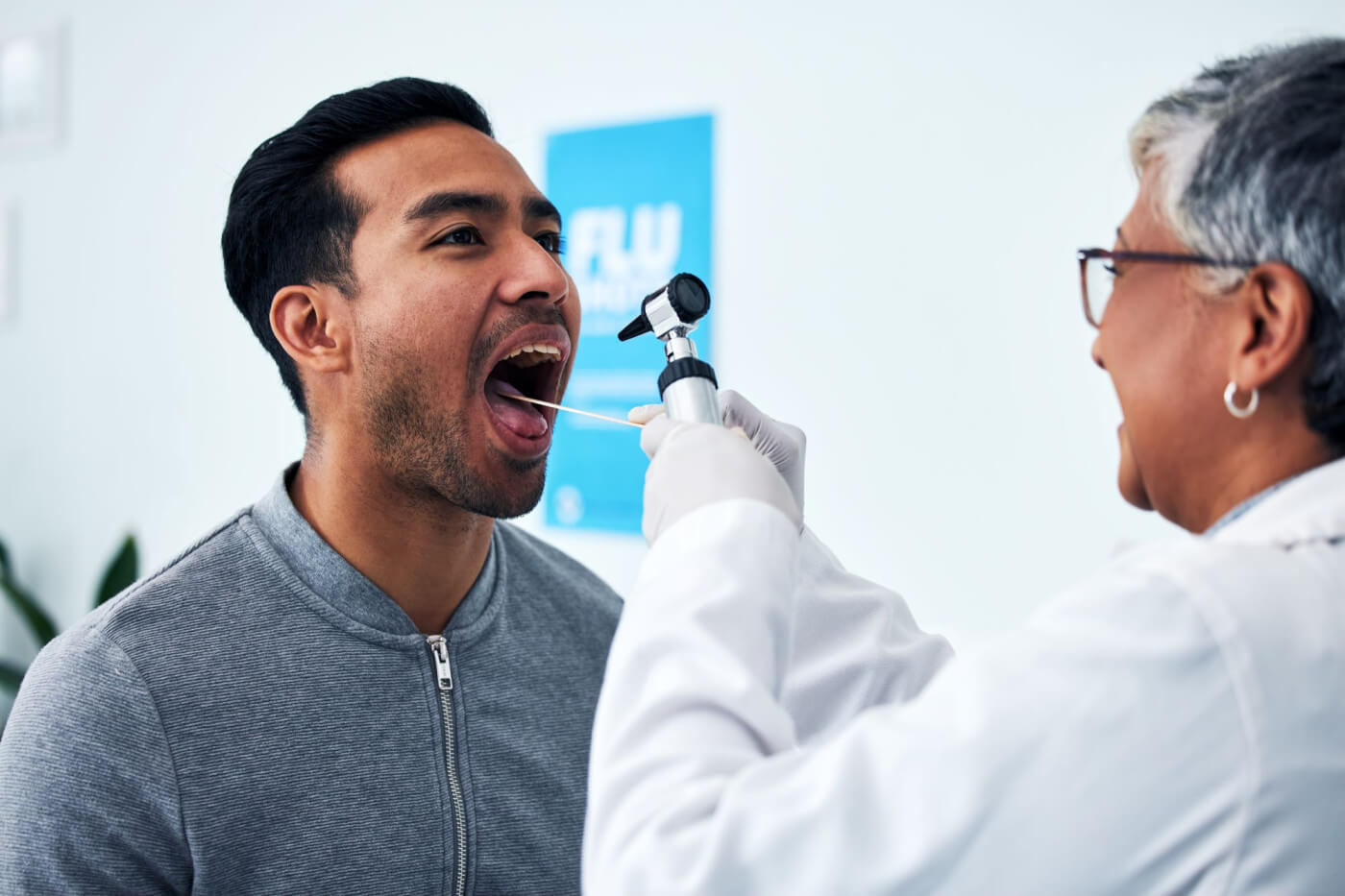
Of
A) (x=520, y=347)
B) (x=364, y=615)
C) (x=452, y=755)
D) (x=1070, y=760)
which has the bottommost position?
(x=452, y=755)

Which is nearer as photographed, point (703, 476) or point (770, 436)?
point (703, 476)

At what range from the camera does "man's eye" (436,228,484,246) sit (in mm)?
1319

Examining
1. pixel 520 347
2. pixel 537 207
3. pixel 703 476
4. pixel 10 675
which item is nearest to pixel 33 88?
pixel 10 675

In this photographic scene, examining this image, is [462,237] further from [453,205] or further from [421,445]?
[421,445]

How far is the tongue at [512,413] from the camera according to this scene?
1.36 m

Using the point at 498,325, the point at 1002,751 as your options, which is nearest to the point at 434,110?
the point at 498,325

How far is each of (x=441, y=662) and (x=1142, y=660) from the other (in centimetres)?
83

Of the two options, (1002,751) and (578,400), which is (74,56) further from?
(1002,751)

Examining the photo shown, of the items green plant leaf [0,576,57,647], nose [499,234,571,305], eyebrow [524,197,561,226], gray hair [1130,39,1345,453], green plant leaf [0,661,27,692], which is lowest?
green plant leaf [0,661,27,692]

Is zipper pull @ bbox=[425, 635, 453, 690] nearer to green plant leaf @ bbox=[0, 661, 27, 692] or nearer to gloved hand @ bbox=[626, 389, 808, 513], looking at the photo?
gloved hand @ bbox=[626, 389, 808, 513]

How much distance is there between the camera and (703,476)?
937 mm

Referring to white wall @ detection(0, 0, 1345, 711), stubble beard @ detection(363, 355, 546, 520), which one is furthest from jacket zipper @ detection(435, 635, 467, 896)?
white wall @ detection(0, 0, 1345, 711)

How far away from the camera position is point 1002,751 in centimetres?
71

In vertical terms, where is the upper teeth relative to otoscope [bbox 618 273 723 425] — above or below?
below
